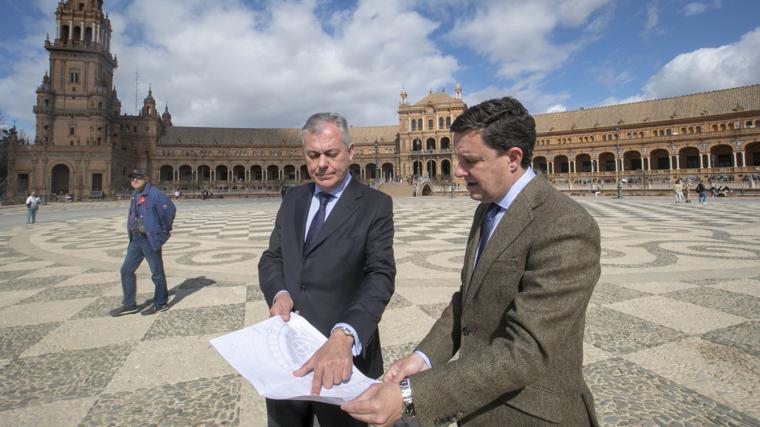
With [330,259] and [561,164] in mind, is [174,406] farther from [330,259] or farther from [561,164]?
[561,164]

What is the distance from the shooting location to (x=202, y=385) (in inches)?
110

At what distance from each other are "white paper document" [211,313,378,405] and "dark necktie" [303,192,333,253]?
44cm

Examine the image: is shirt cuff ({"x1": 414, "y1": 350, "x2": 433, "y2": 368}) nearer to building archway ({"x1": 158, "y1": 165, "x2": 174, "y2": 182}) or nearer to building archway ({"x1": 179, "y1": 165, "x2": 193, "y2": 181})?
building archway ({"x1": 179, "y1": 165, "x2": 193, "y2": 181})

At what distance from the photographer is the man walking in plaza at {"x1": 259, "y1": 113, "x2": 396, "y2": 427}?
1.81 metres

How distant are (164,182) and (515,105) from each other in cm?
7983

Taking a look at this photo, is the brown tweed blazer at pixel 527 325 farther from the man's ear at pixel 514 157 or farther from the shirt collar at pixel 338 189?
the shirt collar at pixel 338 189

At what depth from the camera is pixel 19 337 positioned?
3.72 meters

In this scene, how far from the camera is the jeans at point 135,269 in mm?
4535

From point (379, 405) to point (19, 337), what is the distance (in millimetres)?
4512

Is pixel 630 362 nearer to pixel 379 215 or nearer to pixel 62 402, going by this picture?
pixel 379 215

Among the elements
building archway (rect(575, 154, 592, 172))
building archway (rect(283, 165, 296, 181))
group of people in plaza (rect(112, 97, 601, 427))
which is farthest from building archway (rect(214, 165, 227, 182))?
group of people in plaza (rect(112, 97, 601, 427))

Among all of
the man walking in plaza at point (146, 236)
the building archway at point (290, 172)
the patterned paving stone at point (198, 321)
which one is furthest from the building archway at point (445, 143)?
the patterned paving stone at point (198, 321)

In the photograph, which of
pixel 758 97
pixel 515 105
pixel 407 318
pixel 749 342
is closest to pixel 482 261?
pixel 515 105

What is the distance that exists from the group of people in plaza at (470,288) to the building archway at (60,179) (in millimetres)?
71138
